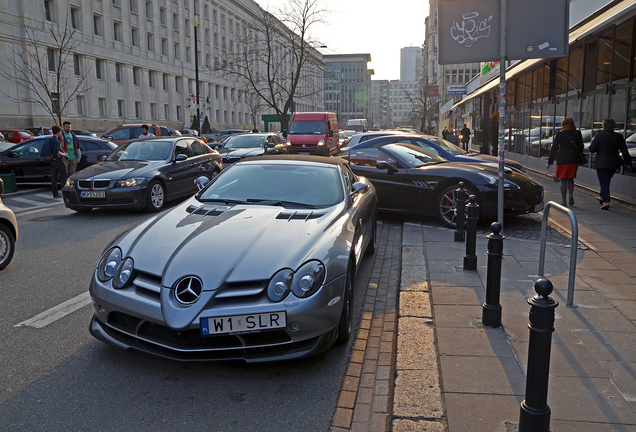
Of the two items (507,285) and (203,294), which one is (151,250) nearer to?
(203,294)

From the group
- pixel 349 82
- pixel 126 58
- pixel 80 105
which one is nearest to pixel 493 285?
pixel 80 105

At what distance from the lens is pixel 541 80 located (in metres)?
20.0

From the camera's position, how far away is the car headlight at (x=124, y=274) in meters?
3.70

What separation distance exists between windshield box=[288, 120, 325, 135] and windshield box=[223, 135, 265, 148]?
6947 millimetres

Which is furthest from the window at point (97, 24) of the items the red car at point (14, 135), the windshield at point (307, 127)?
the windshield at point (307, 127)

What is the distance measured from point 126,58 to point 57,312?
158 feet

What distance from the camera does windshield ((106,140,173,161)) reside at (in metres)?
11.4

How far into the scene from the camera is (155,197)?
10727mm

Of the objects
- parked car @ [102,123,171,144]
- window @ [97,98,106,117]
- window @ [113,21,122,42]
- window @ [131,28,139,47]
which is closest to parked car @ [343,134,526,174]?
parked car @ [102,123,171,144]

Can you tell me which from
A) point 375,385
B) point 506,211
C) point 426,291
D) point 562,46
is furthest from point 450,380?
point 506,211

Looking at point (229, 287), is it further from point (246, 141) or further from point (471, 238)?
point (246, 141)

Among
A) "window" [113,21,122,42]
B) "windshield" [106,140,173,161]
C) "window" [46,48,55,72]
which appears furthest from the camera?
"window" [113,21,122,42]

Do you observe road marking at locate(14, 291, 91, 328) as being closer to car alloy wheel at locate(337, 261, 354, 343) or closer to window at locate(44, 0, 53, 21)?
car alloy wheel at locate(337, 261, 354, 343)

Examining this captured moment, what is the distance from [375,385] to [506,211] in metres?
5.91
